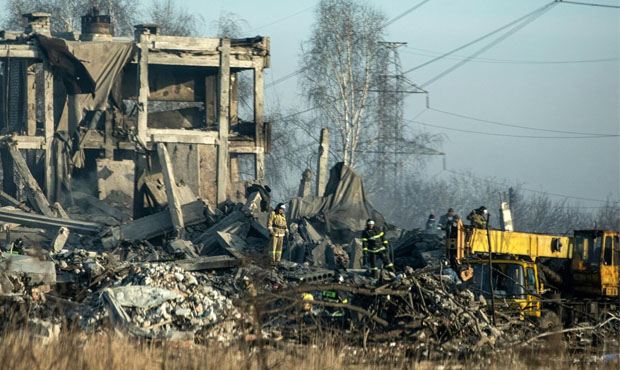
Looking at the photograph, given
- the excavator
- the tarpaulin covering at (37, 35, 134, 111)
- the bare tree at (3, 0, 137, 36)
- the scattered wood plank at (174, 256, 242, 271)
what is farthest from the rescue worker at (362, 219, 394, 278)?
the bare tree at (3, 0, 137, 36)

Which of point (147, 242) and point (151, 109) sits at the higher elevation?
point (151, 109)

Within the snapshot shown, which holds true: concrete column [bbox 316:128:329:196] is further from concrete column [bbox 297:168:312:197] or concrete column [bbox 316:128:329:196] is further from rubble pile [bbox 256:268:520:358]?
rubble pile [bbox 256:268:520:358]

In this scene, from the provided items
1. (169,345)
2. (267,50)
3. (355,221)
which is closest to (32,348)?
(169,345)

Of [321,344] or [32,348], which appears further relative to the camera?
[321,344]

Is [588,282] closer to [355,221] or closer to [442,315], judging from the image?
[442,315]

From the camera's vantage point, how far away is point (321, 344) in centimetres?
1223

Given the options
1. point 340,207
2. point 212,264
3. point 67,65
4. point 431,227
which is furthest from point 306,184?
point 212,264

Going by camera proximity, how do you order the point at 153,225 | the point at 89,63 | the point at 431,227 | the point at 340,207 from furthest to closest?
the point at 89,63
the point at 340,207
the point at 153,225
the point at 431,227

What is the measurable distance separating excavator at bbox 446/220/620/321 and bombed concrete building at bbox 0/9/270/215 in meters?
15.0

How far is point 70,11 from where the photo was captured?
55031 millimetres

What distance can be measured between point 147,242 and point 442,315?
13081 millimetres

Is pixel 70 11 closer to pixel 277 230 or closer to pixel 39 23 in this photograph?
pixel 39 23

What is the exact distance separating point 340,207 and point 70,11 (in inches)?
1174

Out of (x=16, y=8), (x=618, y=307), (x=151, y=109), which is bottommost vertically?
(x=618, y=307)
